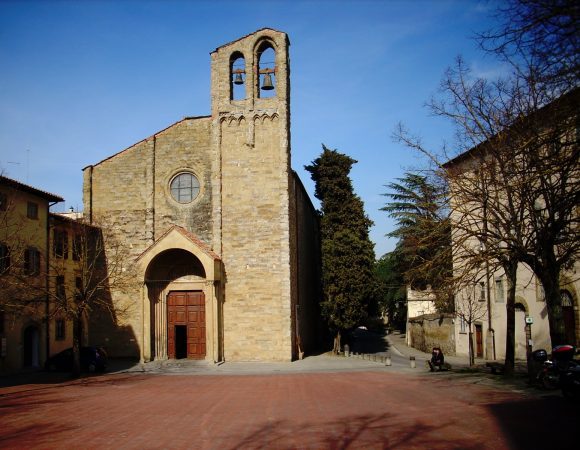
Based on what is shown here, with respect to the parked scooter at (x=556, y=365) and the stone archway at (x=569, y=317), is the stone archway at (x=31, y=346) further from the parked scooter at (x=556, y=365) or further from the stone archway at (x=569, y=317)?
the stone archway at (x=569, y=317)

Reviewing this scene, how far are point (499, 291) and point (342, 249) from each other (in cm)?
979

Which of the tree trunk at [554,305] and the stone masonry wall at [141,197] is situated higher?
the stone masonry wall at [141,197]

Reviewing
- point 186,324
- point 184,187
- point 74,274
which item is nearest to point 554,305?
point 186,324

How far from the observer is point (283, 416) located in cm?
1367

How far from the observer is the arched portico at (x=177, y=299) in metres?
27.7

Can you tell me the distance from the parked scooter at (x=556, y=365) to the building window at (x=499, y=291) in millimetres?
15117

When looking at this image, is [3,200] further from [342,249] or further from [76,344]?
[342,249]

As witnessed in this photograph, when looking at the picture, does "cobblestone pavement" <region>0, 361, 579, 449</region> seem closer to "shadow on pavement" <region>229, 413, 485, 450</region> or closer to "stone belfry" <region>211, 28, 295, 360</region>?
Result: "shadow on pavement" <region>229, 413, 485, 450</region>

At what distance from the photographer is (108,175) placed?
30.8 metres

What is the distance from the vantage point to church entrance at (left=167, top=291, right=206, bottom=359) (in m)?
29.0

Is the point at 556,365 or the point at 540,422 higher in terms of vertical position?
the point at 556,365

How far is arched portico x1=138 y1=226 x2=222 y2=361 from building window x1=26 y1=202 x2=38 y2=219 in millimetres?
5891

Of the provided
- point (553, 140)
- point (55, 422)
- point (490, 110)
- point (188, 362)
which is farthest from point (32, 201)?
point (553, 140)

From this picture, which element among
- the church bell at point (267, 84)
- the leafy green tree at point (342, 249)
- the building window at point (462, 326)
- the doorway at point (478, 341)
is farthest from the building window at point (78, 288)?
the building window at point (462, 326)
